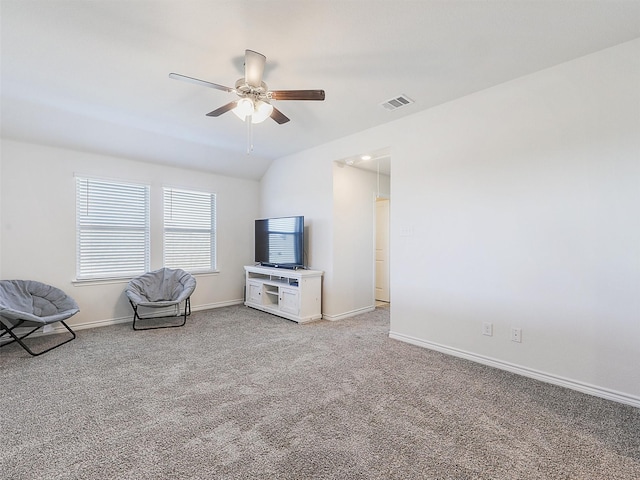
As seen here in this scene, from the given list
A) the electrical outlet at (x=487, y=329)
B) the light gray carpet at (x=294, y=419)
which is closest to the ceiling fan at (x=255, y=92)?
the light gray carpet at (x=294, y=419)

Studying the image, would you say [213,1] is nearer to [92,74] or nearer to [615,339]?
[92,74]

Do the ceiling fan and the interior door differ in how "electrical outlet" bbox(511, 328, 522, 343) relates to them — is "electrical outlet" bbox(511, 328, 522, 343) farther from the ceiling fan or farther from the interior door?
the interior door

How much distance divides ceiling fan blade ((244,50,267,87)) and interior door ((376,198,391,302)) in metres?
4.04

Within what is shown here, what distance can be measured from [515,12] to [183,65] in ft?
8.07

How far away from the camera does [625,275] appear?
2291 millimetres

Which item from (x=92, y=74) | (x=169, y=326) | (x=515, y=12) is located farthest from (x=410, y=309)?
(x=92, y=74)

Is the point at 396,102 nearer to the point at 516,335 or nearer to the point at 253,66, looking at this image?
the point at 253,66

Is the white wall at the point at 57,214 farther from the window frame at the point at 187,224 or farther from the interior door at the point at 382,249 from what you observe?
the interior door at the point at 382,249

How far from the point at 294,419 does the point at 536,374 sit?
7.07 ft

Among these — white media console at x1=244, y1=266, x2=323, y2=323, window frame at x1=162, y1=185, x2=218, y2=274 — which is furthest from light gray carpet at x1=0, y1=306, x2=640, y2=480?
window frame at x1=162, y1=185, x2=218, y2=274

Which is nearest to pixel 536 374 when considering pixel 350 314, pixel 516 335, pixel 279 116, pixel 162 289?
pixel 516 335

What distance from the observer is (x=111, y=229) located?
14.6 feet

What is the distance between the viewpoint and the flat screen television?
4.80 metres

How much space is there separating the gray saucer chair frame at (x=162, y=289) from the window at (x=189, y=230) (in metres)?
0.34
